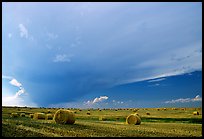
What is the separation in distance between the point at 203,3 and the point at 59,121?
63.5 ft

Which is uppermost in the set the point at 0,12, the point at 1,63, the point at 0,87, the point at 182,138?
the point at 0,12

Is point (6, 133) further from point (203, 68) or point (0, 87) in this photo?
point (203, 68)

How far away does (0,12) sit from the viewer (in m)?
12.0

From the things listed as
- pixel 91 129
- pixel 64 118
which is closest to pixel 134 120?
pixel 64 118

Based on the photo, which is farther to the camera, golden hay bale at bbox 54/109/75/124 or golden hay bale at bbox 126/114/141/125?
golden hay bale at bbox 126/114/141/125

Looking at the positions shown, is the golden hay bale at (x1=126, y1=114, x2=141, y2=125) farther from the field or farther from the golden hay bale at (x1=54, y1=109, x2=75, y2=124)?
the golden hay bale at (x1=54, y1=109, x2=75, y2=124)

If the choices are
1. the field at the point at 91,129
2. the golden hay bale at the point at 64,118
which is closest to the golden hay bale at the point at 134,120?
the field at the point at 91,129

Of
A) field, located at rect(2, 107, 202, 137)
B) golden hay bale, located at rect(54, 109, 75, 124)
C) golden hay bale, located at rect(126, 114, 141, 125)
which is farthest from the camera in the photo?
golden hay bale, located at rect(126, 114, 141, 125)

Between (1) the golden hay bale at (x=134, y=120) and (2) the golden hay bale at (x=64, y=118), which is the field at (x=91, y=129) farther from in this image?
(1) the golden hay bale at (x=134, y=120)

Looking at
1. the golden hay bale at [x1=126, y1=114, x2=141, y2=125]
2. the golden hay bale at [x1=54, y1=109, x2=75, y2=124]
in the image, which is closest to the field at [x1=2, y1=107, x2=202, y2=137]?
the golden hay bale at [x1=54, y1=109, x2=75, y2=124]

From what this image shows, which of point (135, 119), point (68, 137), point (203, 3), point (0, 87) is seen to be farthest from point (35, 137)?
point (135, 119)

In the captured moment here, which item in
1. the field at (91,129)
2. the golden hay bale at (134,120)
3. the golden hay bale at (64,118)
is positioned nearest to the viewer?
the field at (91,129)

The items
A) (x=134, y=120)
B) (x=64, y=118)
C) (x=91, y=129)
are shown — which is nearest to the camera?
(x=91, y=129)

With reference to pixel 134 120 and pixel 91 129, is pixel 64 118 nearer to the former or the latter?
pixel 91 129
